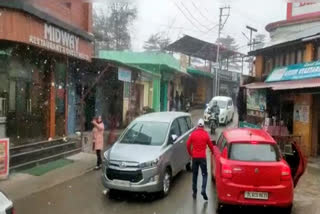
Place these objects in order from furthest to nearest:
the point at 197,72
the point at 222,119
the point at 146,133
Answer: the point at 197,72 → the point at 222,119 → the point at 146,133

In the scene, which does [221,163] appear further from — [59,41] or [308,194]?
[59,41]

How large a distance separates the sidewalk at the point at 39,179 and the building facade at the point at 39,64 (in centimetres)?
195

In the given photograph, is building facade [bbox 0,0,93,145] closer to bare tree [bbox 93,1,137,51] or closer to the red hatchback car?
the red hatchback car

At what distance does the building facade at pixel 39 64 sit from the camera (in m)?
10.3

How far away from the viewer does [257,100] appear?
1938 centimetres

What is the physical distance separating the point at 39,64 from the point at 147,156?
728cm

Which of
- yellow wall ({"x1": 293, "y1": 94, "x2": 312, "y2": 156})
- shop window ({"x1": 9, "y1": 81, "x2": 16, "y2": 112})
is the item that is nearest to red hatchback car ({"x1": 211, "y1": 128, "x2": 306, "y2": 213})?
shop window ({"x1": 9, "y1": 81, "x2": 16, "y2": 112})

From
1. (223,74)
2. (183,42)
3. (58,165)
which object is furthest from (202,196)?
(223,74)

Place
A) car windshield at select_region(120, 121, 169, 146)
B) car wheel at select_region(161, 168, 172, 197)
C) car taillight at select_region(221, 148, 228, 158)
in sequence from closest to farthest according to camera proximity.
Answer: car taillight at select_region(221, 148, 228, 158), car wheel at select_region(161, 168, 172, 197), car windshield at select_region(120, 121, 169, 146)

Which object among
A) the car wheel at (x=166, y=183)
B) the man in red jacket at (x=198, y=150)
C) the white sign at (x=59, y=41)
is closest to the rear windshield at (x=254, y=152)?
the man in red jacket at (x=198, y=150)

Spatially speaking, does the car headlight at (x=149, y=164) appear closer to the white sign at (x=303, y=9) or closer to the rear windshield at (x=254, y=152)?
the rear windshield at (x=254, y=152)

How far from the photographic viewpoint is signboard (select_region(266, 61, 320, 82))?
14.2 metres

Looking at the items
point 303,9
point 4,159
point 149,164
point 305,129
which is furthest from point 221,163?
point 303,9

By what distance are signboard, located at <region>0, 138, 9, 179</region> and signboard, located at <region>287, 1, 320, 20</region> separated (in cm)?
1579
